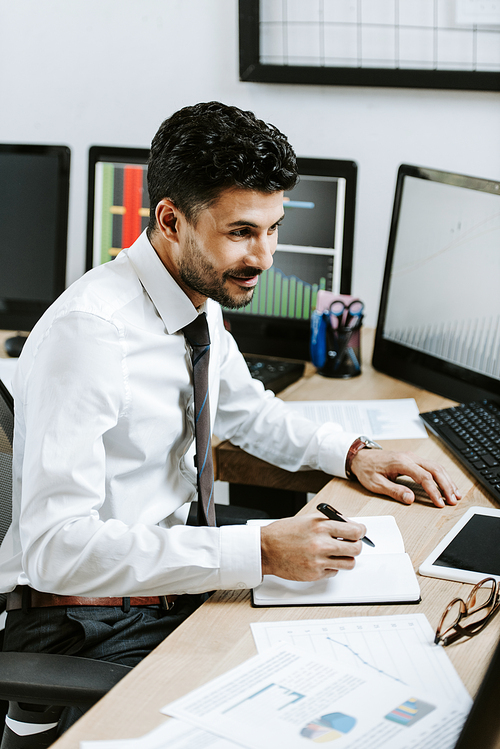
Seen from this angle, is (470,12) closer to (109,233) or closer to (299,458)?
(109,233)

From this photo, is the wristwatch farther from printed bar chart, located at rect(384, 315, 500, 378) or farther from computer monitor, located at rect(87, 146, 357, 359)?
computer monitor, located at rect(87, 146, 357, 359)

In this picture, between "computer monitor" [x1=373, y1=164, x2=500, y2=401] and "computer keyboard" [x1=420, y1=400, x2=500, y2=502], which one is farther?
"computer monitor" [x1=373, y1=164, x2=500, y2=401]

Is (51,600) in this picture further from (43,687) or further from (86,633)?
(43,687)

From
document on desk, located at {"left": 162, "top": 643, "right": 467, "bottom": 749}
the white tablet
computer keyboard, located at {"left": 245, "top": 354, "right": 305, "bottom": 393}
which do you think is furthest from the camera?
computer keyboard, located at {"left": 245, "top": 354, "right": 305, "bottom": 393}

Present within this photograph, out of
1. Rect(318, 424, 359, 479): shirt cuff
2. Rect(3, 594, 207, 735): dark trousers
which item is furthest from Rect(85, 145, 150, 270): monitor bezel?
Rect(3, 594, 207, 735): dark trousers

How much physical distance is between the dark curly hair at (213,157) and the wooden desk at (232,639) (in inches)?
21.1

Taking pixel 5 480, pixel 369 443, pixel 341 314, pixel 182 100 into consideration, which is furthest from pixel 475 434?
pixel 182 100

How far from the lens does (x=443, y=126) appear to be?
79.4 inches

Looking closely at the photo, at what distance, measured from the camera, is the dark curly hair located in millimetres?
1046

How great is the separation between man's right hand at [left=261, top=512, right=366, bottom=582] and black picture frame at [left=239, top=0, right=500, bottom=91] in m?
1.43

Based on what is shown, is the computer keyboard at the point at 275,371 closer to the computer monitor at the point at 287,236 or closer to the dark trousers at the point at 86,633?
the computer monitor at the point at 287,236

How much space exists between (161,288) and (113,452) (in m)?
0.26

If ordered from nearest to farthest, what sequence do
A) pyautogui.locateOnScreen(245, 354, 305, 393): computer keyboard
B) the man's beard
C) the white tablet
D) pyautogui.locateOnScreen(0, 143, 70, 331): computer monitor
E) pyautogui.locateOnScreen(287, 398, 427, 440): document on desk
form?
the white tablet < the man's beard < pyautogui.locateOnScreen(287, 398, 427, 440): document on desk < pyautogui.locateOnScreen(245, 354, 305, 393): computer keyboard < pyautogui.locateOnScreen(0, 143, 70, 331): computer monitor

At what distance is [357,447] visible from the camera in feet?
4.37
